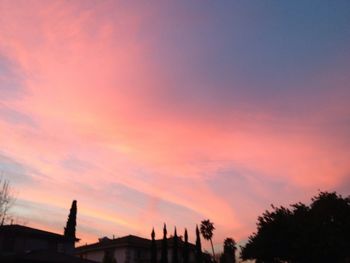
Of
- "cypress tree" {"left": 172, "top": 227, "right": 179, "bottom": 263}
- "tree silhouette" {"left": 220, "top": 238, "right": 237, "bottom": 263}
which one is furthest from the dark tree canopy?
"tree silhouette" {"left": 220, "top": 238, "right": 237, "bottom": 263}

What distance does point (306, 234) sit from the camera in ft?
141

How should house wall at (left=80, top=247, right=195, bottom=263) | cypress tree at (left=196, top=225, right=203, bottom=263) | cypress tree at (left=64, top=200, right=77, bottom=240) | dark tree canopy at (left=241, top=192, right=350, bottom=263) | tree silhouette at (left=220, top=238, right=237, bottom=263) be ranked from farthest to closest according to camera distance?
tree silhouette at (left=220, top=238, right=237, bottom=263)
cypress tree at (left=196, top=225, right=203, bottom=263)
house wall at (left=80, top=247, right=195, bottom=263)
cypress tree at (left=64, top=200, right=77, bottom=240)
dark tree canopy at (left=241, top=192, right=350, bottom=263)

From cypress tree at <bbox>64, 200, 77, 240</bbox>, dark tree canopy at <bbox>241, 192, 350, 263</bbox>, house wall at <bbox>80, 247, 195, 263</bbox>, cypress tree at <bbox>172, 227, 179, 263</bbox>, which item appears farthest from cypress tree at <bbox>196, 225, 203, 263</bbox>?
cypress tree at <bbox>64, 200, 77, 240</bbox>

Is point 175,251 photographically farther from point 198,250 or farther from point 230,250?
point 230,250

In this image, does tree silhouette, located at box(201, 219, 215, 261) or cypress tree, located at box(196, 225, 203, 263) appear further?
tree silhouette, located at box(201, 219, 215, 261)

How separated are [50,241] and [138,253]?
2088cm

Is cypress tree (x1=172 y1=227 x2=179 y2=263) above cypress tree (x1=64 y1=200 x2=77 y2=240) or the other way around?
the other way around

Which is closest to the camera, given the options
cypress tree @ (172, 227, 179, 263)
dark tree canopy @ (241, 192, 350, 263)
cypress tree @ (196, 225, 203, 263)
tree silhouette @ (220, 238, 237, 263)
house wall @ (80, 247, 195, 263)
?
dark tree canopy @ (241, 192, 350, 263)

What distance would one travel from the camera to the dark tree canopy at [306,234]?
41688mm

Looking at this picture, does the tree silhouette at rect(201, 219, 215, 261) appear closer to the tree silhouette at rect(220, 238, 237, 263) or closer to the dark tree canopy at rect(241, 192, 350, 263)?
the tree silhouette at rect(220, 238, 237, 263)

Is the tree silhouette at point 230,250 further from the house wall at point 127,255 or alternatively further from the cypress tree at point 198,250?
the house wall at point 127,255

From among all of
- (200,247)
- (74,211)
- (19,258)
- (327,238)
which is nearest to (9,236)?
(19,258)

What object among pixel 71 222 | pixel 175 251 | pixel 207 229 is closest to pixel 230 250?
pixel 207 229

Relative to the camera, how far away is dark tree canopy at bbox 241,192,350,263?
137 feet
